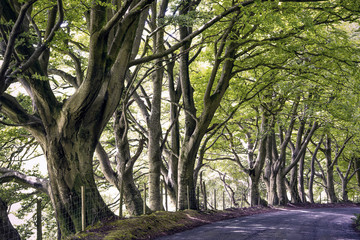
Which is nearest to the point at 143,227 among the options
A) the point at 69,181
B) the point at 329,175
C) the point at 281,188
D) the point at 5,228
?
the point at 69,181

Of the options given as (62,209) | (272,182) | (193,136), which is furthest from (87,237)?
(272,182)

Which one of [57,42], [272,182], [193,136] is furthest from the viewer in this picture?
[272,182]

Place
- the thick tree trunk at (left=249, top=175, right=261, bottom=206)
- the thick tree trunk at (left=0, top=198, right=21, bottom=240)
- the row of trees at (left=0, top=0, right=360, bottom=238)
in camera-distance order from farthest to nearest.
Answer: the thick tree trunk at (left=249, top=175, right=261, bottom=206)
the thick tree trunk at (left=0, top=198, right=21, bottom=240)
the row of trees at (left=0, top=0, right=360, bottom=238)

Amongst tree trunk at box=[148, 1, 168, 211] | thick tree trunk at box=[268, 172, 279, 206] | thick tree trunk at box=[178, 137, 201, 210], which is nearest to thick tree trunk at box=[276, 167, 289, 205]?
thick tree trunk at box=[268, 172, 279, 206]

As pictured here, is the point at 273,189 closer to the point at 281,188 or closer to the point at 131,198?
the point at 281,188

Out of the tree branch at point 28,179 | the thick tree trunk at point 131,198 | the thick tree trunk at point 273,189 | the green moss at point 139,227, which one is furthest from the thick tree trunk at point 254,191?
the tree branch at point 28,179

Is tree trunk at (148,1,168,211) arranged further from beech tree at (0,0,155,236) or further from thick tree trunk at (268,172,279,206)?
thick tree trunk at (268,172,279,206)

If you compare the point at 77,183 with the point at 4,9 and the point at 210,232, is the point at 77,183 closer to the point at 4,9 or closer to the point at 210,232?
the point at 210,232

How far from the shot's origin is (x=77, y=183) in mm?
8547

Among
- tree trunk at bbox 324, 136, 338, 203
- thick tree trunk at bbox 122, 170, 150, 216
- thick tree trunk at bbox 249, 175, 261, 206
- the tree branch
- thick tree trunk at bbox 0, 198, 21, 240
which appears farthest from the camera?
tree trunk at bbox 324, 136, 338, 203

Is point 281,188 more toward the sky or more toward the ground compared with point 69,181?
more toward the ground

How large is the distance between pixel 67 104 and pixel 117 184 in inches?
266

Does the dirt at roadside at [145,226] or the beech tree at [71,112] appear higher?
the beech tree at [71,112]

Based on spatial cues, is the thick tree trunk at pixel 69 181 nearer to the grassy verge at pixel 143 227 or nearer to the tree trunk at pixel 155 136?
the grassy verge at pixel 143 227
